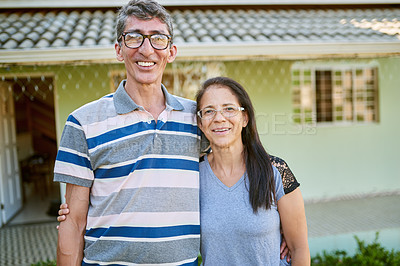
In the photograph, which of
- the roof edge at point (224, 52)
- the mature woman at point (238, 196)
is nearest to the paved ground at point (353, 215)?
the roof edge at point (224, 52)

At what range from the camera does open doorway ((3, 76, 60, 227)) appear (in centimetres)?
717

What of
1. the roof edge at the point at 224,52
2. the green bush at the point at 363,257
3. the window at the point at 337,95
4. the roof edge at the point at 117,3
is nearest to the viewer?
the green bush at the point at 363,257

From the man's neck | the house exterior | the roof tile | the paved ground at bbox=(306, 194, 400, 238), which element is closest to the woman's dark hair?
the man's neck

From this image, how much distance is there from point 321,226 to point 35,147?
9.57 meters

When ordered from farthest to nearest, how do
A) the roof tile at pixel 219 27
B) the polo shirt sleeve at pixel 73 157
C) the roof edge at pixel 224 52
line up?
the roof tile at pixel 219 27
the roof edge at pixel 224 52
the polo shirt sleeve at pixel 73 157

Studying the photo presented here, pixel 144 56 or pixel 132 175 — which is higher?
pixel 144 56

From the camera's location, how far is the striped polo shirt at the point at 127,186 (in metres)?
1.76

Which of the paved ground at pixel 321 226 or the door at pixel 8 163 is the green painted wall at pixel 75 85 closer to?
the door at pixel 8 163

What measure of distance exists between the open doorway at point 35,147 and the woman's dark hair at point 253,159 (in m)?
4.83

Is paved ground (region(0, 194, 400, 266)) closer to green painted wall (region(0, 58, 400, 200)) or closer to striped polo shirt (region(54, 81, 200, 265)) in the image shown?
green painted wall (region(0, 58, 400, 200))

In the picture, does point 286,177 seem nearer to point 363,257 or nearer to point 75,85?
point 363,257

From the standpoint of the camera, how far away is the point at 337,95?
786cm

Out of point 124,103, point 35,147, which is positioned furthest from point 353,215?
point 35,147

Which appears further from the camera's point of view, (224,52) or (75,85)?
(75,85)
